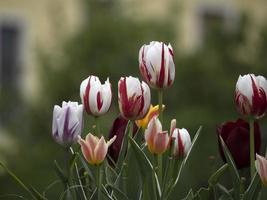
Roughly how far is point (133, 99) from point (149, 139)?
89mm

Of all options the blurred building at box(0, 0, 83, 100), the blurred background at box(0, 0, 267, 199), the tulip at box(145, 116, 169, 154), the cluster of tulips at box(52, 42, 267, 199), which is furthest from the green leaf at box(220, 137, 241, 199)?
the blurred building at box(0, 0, 83, 100)

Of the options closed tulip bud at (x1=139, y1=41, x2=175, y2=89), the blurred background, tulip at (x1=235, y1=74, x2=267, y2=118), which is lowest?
the blurred background

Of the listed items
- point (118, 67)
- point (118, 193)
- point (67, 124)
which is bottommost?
point (118, 67)

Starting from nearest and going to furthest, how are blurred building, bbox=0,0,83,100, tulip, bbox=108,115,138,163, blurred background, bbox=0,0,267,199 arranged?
tulip, bbox=108,115,138,163
blurred background, bbox=0,0,267,199
blurred building, bbox=0,0,83,100

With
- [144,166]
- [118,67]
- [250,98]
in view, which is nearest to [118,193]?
[144,166]

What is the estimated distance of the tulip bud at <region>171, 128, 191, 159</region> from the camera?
1.71 m

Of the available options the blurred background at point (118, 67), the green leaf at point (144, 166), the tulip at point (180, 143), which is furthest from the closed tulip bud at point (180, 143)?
the blurred background at point (118, 67)

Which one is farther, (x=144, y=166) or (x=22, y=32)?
(x=22, y=32)

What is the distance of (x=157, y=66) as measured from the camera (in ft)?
5.49

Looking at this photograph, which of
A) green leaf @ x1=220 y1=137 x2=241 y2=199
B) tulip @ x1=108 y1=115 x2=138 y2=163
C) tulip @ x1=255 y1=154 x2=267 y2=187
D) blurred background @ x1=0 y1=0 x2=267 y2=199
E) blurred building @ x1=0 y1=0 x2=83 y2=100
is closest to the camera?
tulip @ x1=255 y1=154 x2=267 y2=187

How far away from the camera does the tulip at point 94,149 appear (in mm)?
1602

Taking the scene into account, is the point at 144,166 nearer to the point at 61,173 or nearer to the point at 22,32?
the point at 61,173

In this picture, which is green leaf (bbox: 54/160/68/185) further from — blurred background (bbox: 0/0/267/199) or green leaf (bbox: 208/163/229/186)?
blurred background (bbox: 0/0/267/199)

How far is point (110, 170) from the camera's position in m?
1.73
